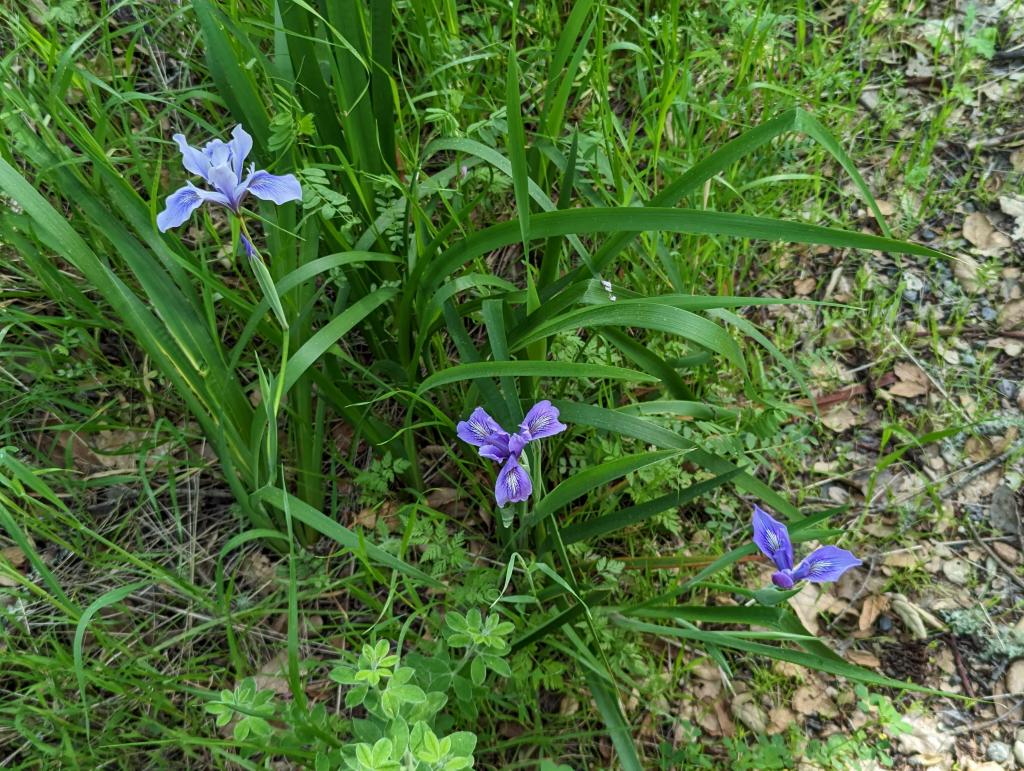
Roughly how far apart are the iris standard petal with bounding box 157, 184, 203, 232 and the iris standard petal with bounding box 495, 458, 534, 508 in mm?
689

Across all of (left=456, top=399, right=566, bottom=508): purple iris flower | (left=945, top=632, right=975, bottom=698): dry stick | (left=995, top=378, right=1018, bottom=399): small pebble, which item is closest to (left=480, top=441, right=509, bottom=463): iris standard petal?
(left=456, top=399, right=566, bottom=508): purple iris flower

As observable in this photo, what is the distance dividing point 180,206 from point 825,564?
1.26 metres

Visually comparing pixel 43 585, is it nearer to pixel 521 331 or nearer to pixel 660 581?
pixel 521 331

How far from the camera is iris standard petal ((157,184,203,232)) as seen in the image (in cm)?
119

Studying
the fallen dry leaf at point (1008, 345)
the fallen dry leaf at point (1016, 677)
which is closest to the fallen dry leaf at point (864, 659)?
the fallen dry leaf at point (1016, 677)

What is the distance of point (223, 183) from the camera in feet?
3.92

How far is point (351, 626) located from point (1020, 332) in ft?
6.97

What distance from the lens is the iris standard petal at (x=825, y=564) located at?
4.01 ft

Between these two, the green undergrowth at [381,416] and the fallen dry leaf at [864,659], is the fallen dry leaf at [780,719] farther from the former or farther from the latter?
the fallen dry leaf at [864,659]

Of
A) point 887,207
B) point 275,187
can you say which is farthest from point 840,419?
point 275,187

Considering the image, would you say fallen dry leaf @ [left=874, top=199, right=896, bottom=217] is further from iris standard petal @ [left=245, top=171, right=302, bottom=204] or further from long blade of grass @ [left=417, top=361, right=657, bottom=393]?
iris standard petal @ [left=245, top=171, right=302, bottom=204]

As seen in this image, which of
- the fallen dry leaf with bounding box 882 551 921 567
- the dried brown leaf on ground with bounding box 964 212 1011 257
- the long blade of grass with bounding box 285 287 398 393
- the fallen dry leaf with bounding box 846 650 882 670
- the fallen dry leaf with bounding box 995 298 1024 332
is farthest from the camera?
the dried brown leaf on ground with bounding box 964 212 1011 257

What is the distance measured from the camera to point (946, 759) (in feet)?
5.58

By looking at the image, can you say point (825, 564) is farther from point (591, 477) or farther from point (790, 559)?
point (591, 477)
